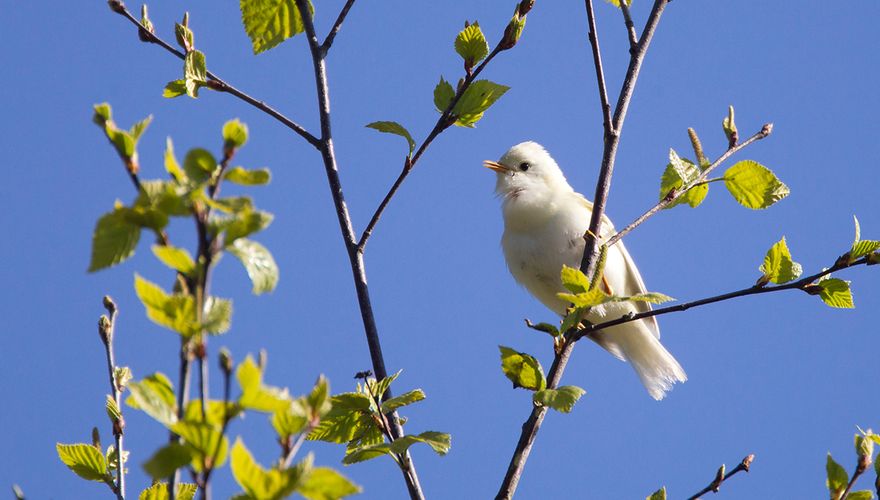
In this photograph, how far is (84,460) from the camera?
7.97 ft

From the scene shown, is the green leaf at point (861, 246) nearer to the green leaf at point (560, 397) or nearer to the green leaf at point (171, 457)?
the green leaf at point (560, 397)

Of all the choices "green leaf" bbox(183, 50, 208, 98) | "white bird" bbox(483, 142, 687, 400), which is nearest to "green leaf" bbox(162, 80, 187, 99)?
"green leaf" bbox(183, 50, 208, 98)

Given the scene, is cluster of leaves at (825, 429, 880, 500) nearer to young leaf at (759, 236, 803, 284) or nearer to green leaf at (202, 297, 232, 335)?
young leaf at (759, 236, 803, 284)

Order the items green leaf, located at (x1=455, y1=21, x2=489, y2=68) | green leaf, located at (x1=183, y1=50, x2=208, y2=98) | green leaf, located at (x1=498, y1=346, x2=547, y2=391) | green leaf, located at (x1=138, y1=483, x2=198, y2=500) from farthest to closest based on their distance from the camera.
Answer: green leaf, located at (x1=455, y1=21, x2=489, y2=68) < green leaf, located at (x1=183, y1=50, x2=208, y2=98) < green leaf, located at (x1=498, y1=346, x2=547, y2=391) < green leaf, located at (x1=138, y1=483, x2=198, y2=500)

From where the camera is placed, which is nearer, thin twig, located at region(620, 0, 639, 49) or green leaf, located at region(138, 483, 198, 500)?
green leaf, located at region(138, 483, 198, 500)

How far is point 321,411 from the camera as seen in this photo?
55.3 inches

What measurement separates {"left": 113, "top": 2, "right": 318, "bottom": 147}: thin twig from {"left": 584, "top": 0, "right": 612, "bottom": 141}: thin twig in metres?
0.86

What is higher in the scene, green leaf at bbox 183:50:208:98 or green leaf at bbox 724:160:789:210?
green leaf at bbox 183:50:208:98

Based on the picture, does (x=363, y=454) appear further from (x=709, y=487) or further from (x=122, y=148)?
(x=122, y=148)

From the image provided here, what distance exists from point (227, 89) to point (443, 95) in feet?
2.15

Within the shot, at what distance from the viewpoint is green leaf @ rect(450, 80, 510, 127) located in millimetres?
2957

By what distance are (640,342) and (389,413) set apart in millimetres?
3937

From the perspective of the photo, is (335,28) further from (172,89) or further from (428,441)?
(428,441)

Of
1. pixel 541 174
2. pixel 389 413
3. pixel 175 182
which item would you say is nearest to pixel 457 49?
pixel 389 413
